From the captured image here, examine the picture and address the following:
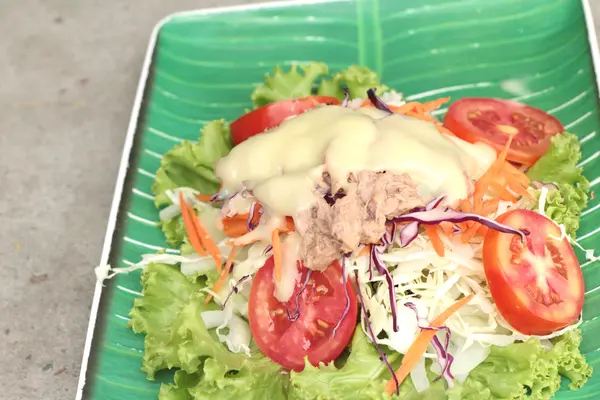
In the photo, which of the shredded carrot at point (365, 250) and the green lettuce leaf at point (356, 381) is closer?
the green lettuce leaf at point (356, 381)

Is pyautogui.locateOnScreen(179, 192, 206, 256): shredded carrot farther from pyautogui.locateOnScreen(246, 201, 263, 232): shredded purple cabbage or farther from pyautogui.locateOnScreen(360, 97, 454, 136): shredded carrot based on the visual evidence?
pyautogui.locateOnScreen(360, 97, 454, 136): shredded carrot

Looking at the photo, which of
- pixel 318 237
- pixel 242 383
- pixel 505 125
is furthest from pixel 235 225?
pixel 505 125

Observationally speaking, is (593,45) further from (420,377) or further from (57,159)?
(57,159)

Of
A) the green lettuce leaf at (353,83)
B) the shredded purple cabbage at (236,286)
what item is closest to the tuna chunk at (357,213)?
the shredded purple cabbage at (236,286)

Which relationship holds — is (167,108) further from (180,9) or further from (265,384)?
(265,384)

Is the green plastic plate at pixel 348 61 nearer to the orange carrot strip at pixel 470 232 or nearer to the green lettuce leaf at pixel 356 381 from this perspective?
the orange carrot strip at pixel 470 232
